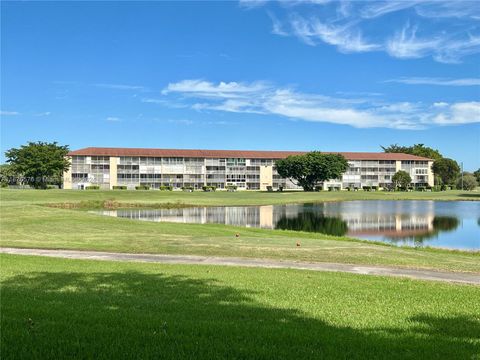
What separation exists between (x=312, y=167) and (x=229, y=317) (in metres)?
126

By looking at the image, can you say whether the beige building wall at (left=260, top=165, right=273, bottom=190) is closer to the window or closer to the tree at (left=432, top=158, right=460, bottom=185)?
the window

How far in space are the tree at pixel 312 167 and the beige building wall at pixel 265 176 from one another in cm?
2094

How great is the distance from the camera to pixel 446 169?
169875mm

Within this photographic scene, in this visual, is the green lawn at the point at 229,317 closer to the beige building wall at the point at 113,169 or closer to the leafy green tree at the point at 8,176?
the beige building wall at the point at 113,169

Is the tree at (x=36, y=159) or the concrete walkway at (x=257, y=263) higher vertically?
the tree at (x=36, y=159)

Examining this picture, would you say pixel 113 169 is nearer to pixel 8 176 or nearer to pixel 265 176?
pixel 265 176

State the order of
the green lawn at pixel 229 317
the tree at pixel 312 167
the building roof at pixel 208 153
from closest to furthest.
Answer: the green lawn at pixel 229 317, the tree at pixel 312 167, the building roof at pixel 208 153

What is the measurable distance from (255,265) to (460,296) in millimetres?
7469

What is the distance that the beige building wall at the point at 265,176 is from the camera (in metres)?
159

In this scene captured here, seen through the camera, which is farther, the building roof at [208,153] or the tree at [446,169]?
the tree at [446,169]

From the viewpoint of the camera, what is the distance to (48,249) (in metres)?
20.9

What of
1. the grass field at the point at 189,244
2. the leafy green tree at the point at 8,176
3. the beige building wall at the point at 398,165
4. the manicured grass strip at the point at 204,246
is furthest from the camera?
the beige building wall at the point at 398,165

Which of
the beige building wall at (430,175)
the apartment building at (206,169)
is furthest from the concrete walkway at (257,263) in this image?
the beige building wall at (430,175)

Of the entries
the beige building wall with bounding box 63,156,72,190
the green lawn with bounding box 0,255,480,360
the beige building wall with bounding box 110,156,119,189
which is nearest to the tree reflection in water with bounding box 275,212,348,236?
the green lawn with bounding box 0,255,480,360
